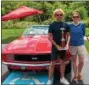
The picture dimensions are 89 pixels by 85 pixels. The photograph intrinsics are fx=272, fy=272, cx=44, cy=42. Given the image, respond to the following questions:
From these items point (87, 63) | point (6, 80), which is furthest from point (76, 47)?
point (87, 63)

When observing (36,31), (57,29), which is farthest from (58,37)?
(36,31)

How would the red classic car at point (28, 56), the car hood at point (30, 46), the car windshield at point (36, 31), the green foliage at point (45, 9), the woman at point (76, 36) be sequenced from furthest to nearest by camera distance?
the green foliage at point (45, 9) < the car windshield at point (36, 31) < the car hood at point (30, 46) < the red classic car at point (28, 56) < the woman at point (76, 36)

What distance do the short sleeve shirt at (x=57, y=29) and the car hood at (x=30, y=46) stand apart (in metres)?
0.65

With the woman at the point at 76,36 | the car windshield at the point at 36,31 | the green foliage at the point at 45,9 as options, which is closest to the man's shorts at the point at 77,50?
the woman at the point at 76,36

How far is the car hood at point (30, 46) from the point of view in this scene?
20.8 feet

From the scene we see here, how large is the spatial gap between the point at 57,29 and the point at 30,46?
1.16 metres

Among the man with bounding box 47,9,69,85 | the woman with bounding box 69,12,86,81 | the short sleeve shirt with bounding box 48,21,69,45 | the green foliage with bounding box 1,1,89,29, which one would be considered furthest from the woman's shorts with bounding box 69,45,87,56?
the green foliage with bounding box 1,1,89,29

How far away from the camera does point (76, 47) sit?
584cm

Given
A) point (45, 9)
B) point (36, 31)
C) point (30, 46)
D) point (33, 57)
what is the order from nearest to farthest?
point (33, 57) → point (30, 46) → point (36, 31) → point (45, 9)

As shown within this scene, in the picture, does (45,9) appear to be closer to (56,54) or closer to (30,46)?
(30,46)

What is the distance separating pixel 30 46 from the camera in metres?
6.56

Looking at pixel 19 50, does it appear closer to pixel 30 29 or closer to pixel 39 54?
pixel 39 54

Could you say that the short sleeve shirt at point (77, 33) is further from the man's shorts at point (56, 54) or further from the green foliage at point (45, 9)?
the green foliage at point (45, 9)

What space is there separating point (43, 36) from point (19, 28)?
15155 mm
